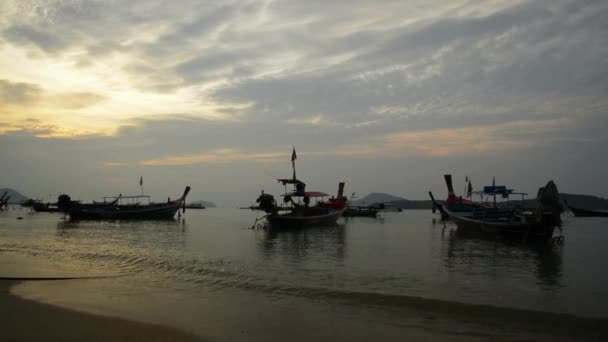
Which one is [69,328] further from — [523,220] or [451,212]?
[451,212]

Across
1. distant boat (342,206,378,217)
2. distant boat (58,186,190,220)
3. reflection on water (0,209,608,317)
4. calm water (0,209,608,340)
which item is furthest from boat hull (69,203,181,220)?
distant boat (342,206,378,217)

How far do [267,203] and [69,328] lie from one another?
92.7 ft

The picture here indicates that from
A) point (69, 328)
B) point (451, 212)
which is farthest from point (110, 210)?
point (69, 328)

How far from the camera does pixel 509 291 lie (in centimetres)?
1124

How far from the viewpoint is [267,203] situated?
116ft

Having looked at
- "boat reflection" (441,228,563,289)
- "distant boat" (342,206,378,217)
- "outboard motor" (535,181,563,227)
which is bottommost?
"distant boat" (342,206,378,217)

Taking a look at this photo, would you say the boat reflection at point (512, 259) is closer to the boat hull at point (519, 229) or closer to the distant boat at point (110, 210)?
the boat hull at point (519, 229)

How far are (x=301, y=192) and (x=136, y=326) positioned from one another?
1265 inches

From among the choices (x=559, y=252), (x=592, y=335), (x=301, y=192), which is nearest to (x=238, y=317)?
(x=592, y=335)

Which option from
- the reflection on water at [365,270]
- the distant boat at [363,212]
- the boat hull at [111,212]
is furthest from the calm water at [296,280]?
the distant boat at [363,212]

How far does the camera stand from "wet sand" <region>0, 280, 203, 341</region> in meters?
6.56

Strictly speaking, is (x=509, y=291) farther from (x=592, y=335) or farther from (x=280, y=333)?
(x=280, y=333)

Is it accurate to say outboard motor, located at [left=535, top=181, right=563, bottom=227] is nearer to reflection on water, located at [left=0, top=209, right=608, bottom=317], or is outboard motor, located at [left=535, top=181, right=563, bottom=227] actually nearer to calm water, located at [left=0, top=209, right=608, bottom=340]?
reflection on water, located at [left=0, top=209, right=608, bottom=317]

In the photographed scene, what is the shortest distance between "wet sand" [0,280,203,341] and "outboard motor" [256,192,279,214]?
88.3ft
